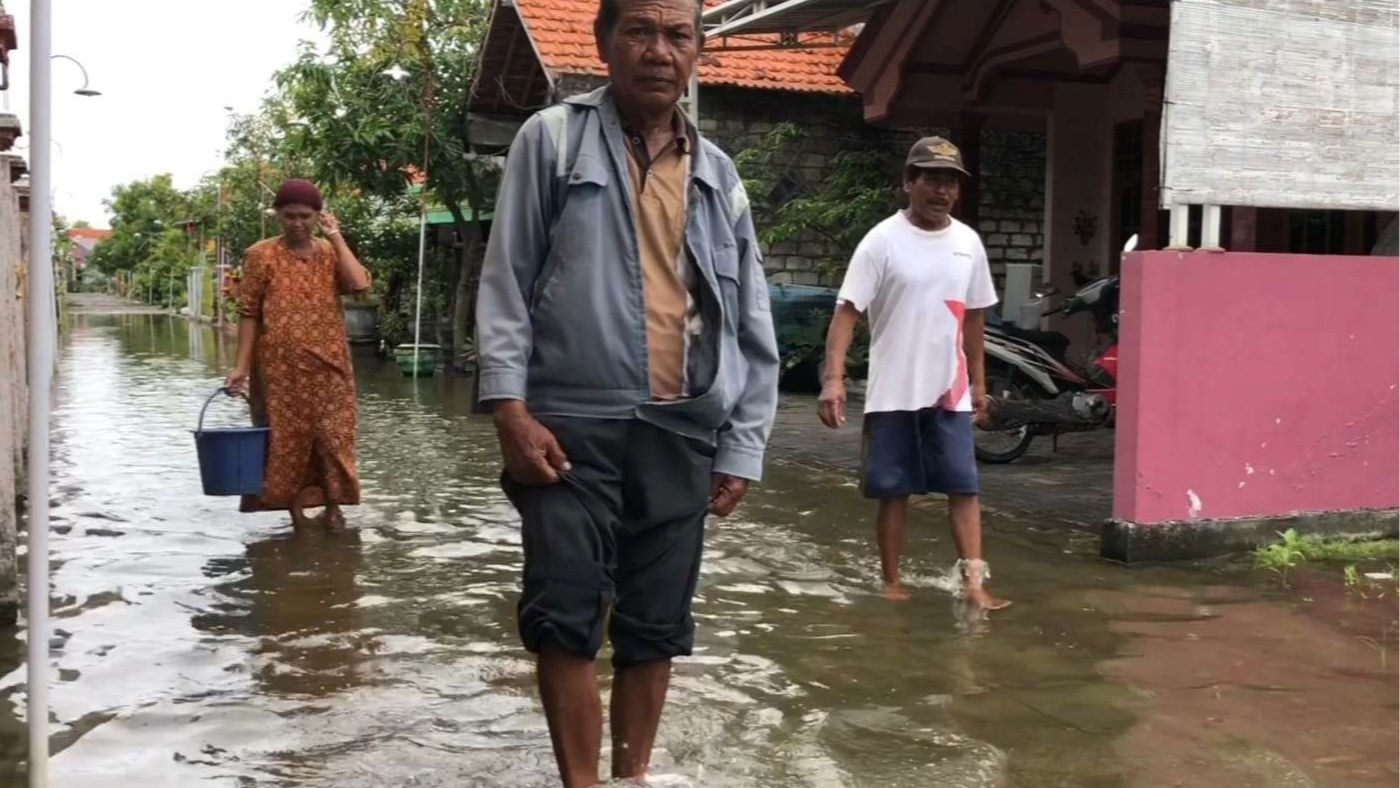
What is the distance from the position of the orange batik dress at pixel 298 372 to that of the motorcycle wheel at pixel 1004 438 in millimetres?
4482

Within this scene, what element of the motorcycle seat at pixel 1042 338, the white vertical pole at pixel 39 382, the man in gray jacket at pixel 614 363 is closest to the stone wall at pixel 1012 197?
the motorcycle seat at pixel 1042 338

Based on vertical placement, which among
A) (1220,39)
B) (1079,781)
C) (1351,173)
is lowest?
(1079,781)

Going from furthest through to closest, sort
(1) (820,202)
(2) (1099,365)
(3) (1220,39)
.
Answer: (1) (820,202) → (2) (1099,365) → (3) (1220,39)

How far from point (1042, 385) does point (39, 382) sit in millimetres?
7207

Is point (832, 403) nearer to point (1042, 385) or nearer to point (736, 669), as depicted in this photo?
point (736, 669)

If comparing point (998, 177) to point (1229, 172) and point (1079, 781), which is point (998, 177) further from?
point (1079, 781)

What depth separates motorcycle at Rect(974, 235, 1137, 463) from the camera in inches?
350

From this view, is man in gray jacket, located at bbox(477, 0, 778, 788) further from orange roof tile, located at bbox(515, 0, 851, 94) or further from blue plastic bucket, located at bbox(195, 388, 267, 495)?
orange roof tile, located at bbox(515, 0, 851, 94)

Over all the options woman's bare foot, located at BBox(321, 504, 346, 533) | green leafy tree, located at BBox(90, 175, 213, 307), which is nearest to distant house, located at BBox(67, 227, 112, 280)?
green leafy tree, located at BBox(90, 175, 213, 307)

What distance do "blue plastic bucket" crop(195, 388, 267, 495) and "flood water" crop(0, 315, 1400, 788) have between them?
0.33 metres

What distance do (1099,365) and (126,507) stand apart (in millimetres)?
6254

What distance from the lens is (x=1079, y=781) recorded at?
3.38 m

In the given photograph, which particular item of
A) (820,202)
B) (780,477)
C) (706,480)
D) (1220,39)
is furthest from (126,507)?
(820,202)

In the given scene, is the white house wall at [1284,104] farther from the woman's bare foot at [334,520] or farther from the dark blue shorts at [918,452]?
the woman's bare foot at [334,520]
